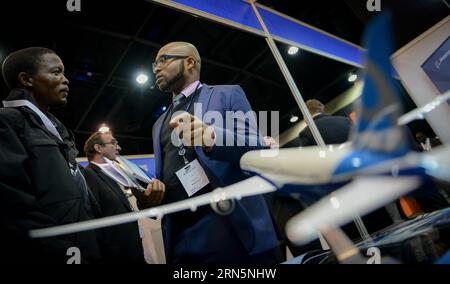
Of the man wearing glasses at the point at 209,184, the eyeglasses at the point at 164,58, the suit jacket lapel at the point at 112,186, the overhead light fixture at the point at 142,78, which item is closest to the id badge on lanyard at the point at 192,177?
the man wearing glasses at the point at 209,184

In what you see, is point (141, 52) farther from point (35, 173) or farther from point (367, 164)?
point (367, 164)

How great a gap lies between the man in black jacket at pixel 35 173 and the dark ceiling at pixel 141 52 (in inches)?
51.3

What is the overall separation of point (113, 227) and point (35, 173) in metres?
0.62

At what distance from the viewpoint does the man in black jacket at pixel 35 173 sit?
0.83m

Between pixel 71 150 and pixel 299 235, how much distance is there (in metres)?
1.08

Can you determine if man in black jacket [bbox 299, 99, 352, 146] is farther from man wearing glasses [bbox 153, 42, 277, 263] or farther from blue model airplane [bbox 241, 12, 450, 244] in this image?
blue model airplane [bbox 241, 12, 450, 244]

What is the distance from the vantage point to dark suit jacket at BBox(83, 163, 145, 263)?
4.72 feet

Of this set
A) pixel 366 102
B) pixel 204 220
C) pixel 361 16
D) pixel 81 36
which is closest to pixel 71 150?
pixel 204 220

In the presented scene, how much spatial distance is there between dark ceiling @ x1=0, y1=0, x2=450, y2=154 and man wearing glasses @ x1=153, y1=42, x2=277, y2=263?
1.87 metres

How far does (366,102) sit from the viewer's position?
34 cm

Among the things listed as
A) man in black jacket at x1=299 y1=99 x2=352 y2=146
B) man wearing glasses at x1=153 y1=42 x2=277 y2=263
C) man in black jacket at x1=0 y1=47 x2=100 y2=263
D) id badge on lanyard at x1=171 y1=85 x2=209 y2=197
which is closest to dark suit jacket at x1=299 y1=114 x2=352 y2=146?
man in black jacket at x1=299 y1=99 x2=352 y2=146

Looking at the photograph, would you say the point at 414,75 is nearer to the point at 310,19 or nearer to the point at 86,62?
the point at 310,19

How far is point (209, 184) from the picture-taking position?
1040 millimetres

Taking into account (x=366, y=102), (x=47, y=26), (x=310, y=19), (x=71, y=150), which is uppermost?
(x=310, y=19)
